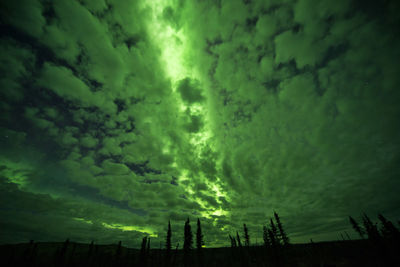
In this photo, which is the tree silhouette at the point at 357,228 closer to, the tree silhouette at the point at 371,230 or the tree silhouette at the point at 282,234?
the tree silhouette at the point at 371,230

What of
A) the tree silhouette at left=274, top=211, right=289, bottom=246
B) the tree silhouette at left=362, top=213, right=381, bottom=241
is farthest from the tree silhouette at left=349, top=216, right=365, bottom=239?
the tree silhouette at left=274, top=211, right=289, bottom=246

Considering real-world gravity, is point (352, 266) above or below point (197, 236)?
below

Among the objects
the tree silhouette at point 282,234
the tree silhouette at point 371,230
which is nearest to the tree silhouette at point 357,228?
the tree silhouette at point 371,230

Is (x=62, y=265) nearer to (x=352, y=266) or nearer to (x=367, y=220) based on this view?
(x=352, y=266)

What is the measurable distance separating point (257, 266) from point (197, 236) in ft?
102

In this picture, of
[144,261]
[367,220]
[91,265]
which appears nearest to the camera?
[367,220]

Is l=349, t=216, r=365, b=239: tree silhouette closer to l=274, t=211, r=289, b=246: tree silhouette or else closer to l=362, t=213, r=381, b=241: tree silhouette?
l=362, t=213, r=381, b=241: tree silhouette

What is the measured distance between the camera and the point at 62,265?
70.2m

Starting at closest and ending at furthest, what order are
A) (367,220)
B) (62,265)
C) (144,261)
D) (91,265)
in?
(367,220)
(144,261)
(62,265)
(91,265)

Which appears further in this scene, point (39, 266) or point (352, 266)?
point (39, 266)

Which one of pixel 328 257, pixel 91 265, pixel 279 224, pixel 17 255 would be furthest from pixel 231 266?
pixel 17 255

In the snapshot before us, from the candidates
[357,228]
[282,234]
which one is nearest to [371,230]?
[357,228]

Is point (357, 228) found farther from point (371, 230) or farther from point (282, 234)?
point (282, 234)

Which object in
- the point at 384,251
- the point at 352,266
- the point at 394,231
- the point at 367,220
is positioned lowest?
the point at 352,266
